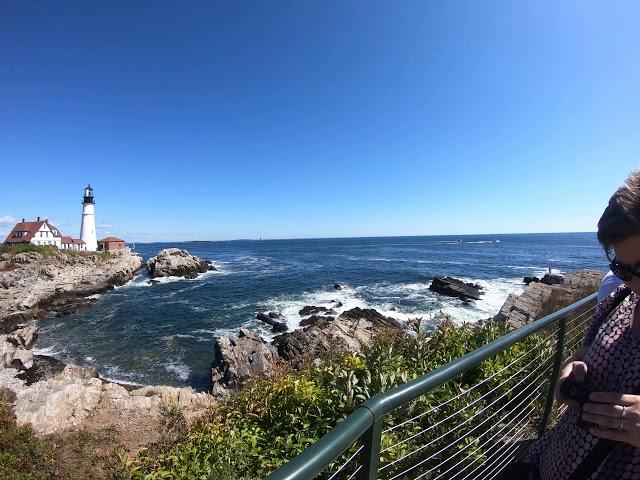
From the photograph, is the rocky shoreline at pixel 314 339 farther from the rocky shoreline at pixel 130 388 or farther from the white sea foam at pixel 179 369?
the white sea foam at pixel 179 369

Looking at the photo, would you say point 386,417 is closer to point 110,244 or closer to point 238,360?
point 238,360

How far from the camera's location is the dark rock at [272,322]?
22188 mm

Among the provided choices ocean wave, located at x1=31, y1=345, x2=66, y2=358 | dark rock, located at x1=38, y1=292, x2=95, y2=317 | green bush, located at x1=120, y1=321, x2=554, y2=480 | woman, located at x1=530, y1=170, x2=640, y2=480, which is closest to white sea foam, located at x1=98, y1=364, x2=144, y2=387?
ocean wave, located at x1=31, y1=345, x2=66, y2=358

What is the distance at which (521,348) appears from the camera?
472 centimetres

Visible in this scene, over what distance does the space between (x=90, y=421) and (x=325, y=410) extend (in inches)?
317

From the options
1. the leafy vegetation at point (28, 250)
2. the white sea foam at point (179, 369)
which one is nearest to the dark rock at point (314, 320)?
the white sea foam at point (179, 369)

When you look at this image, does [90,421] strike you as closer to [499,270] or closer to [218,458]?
[218,458]

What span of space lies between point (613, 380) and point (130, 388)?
16.3 meters

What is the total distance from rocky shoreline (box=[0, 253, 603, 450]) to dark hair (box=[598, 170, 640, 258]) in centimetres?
427

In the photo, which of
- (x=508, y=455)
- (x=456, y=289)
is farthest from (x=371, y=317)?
(x=508, y=455)

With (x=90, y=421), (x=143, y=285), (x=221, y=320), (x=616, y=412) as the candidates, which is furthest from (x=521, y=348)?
(x=143, y=285)

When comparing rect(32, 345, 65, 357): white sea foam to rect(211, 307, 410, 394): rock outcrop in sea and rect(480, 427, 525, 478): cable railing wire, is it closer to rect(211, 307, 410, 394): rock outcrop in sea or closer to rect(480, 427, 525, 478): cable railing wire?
rect(211, 307, 410, 394): rock outcrop in sea

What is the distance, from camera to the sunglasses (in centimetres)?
154

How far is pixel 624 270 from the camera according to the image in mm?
1589
